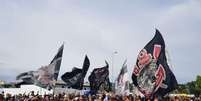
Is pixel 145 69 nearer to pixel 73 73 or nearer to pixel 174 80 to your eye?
pixel 174 80

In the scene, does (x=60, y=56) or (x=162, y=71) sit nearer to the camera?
(x=162, y=71)

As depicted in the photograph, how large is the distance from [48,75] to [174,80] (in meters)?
21.1

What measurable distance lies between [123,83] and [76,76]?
4.18 metres

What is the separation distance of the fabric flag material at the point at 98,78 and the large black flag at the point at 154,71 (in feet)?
65.9

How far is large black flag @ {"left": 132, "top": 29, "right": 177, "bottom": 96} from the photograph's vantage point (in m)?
19.9

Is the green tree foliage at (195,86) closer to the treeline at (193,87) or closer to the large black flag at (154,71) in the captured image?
the treeline at (193,87)

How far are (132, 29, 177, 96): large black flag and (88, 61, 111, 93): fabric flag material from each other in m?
20.1

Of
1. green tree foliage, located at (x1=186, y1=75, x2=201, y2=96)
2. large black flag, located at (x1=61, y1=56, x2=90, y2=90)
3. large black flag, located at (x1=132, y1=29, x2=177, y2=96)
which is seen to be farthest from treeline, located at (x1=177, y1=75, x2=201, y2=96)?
large black flag, located at (x1=132, y1=29, x2=177, y2=96)

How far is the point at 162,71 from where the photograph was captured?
66.1ft

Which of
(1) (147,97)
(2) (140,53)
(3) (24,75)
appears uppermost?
(3) (24,75)

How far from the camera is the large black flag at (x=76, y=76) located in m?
41.2

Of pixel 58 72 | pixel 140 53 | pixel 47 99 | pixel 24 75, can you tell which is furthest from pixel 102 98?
pixel 24 75

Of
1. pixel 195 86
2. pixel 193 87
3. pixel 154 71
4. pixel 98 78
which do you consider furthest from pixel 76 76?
pixel 193 87

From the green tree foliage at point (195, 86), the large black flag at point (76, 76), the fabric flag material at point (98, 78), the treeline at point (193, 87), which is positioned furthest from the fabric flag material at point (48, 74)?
the green tree foliage at point (195, 86)
